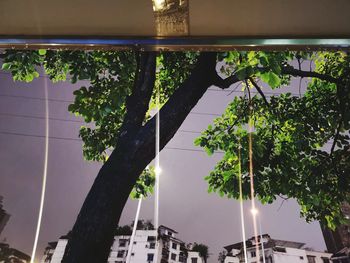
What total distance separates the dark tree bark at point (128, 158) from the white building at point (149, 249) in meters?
61.4

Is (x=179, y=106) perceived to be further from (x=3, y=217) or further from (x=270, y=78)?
(x=3, y=217)

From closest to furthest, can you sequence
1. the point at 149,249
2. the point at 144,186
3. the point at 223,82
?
the point at 223,82, the point at 144,186, the point at 149,249

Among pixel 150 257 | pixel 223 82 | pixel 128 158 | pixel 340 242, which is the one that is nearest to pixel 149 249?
pixel 150 257

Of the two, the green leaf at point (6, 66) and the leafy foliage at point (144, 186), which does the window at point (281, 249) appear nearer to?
the leafy foliage at point (144, 186)

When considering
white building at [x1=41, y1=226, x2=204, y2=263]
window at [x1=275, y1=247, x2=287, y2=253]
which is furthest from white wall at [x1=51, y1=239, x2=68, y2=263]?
window at [x1=275, y1=247, x2=287, y2=253]

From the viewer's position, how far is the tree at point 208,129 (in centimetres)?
331

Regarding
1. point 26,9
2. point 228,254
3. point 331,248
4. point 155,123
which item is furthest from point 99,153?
point 228,254

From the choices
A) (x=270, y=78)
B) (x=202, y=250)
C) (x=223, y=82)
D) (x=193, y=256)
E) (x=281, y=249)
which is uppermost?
(x=281, y=249)

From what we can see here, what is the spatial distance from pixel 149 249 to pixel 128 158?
213 ft

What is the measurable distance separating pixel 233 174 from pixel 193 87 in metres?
2.64

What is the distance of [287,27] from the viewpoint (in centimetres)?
205

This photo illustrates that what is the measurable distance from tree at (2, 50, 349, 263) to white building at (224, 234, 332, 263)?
6101cm

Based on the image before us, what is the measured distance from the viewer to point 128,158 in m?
3.48

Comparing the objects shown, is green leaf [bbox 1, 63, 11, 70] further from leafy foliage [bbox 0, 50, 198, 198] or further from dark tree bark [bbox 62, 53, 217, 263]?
dark tree bark [bbox 62, 53, 217, 263]
